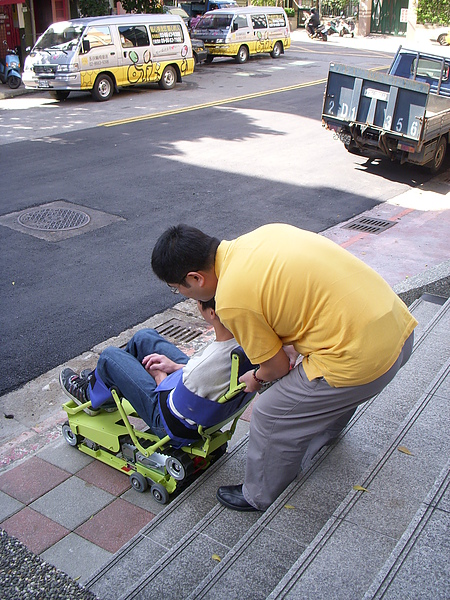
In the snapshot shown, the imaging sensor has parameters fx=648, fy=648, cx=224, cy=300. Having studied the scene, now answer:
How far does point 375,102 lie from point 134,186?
434cm

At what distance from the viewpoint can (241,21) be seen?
25.7 metres

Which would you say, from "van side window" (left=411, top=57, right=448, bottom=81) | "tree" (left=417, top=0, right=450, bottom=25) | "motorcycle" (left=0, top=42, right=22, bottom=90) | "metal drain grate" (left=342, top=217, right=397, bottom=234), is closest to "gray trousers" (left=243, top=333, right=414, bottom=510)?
"metal drain grate" (left=342, top=217, right=397, bottom=234)

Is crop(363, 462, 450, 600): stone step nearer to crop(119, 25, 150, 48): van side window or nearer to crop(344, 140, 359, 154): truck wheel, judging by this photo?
crop(344, 140, 359, 154): truck wheel

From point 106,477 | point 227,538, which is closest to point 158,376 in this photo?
point 106,477

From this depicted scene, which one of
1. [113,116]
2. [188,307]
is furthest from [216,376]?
[113,116]

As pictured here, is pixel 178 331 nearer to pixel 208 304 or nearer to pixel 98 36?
pixel 208 304

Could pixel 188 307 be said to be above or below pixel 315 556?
below

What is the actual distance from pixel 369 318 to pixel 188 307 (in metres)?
4.23

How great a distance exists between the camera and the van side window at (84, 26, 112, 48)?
685 inches

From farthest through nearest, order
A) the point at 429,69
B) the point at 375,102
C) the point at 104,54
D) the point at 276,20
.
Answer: the point at 276,20 → the point at 104,54 → the point at 429,69 → the point at 375,102

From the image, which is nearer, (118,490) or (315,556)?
(315,556)

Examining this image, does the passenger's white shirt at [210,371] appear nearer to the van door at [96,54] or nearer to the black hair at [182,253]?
the black hair at [182,253]

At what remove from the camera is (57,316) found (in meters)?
6.55

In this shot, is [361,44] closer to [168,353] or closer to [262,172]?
[262,172]
